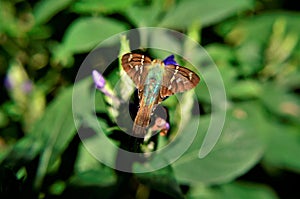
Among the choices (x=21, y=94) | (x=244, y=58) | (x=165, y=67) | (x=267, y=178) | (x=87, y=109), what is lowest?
(x=267, y=178)

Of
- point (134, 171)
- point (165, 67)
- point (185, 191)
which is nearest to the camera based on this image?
point (165, 67)

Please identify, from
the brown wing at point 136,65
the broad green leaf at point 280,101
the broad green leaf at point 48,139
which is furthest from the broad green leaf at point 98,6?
the brown wing at point 136,65

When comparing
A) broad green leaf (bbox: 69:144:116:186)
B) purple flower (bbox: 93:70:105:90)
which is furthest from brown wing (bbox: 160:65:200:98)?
broad green leaf (bbox: 69:144:116:186)

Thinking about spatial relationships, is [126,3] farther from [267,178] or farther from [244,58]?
[267,178]

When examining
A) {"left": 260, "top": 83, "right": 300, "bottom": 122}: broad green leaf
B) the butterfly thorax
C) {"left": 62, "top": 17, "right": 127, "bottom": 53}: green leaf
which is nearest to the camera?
the butterfly thorax

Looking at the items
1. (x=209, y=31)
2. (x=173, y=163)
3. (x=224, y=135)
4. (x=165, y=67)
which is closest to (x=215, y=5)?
(x=209, y=31)

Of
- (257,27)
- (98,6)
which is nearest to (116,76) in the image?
(98,6)

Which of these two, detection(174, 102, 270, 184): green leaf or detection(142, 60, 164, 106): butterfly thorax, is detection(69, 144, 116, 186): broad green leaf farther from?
detection(142, 60, 164, 106): butterfly thorax
